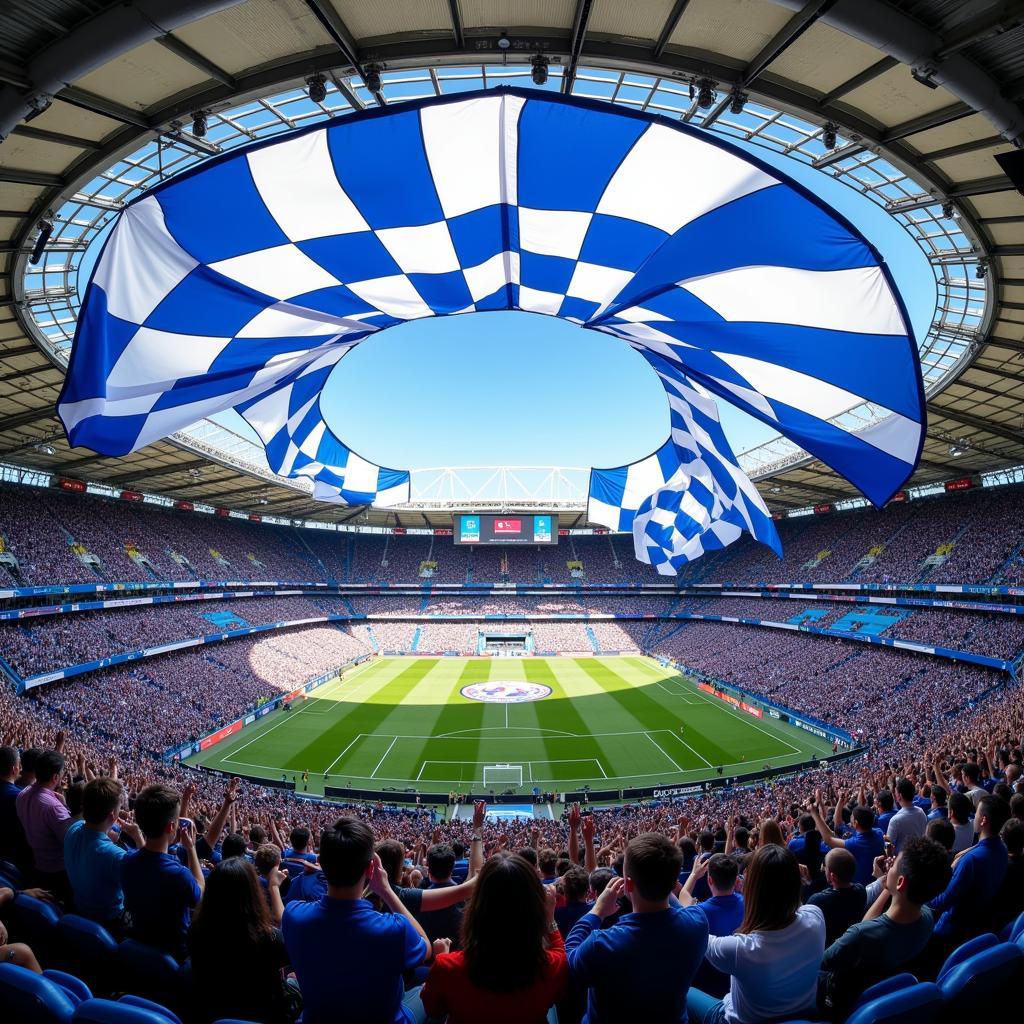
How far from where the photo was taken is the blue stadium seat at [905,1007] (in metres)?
2.21

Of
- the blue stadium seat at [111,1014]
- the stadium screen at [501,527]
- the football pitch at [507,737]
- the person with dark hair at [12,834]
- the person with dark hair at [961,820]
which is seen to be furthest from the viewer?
the stadium screen at [501,527]

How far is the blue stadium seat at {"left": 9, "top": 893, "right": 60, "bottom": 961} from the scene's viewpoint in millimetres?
3039

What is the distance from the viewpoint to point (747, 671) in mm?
31906

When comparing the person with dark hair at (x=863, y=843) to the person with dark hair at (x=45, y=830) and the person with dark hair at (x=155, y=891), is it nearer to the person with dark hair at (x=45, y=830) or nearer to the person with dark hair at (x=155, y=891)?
the person with dark hair at (x=155, y=891)

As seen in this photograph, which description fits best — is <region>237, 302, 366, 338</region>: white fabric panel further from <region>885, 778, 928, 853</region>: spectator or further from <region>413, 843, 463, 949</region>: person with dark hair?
<region>885, 778, 928, 853</region>: spectator

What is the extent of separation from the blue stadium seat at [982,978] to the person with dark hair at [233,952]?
2709mm

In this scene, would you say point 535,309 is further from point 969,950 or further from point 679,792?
point 679,792

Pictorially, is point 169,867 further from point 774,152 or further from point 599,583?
point 599,583

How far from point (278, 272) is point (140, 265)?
140 centimetres

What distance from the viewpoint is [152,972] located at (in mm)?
2750

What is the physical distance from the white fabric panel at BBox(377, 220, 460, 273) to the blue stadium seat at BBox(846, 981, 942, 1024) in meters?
7.05

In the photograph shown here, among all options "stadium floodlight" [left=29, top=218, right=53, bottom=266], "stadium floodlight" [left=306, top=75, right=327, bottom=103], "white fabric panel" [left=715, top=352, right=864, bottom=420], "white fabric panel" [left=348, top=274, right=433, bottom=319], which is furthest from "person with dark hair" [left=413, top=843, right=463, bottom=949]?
"stadium floodlight" [left=29, top=218, right=53, bottom=266]

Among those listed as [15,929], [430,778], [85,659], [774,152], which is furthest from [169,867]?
[85,659]

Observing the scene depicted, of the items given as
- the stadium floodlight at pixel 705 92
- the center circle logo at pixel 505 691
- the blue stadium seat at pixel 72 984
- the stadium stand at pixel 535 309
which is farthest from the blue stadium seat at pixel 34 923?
the center circle logo at pixel 505 691
